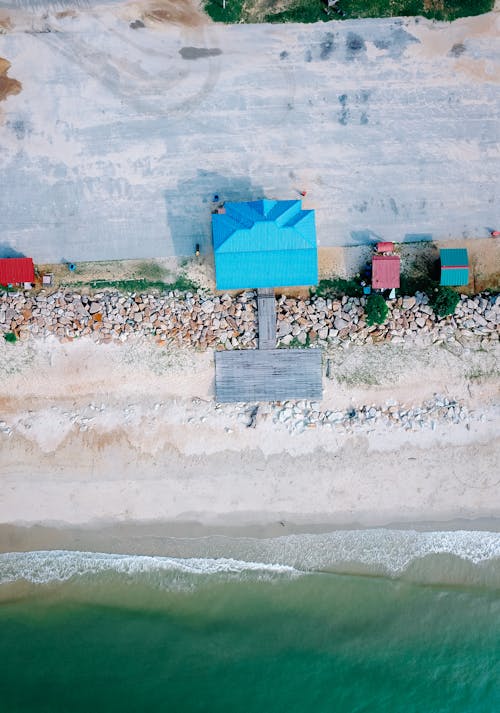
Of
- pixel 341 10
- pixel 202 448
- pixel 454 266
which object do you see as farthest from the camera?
pixel 202 448

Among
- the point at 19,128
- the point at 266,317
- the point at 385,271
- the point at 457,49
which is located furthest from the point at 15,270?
the point at 457,49

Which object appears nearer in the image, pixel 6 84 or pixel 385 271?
pixel 385 271

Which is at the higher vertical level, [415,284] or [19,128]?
[19,128]

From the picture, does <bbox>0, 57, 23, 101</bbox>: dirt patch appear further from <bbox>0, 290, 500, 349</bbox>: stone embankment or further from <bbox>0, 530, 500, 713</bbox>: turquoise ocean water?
<bbox>0, 530, 500, 713</bbox>: turquoise ocean water

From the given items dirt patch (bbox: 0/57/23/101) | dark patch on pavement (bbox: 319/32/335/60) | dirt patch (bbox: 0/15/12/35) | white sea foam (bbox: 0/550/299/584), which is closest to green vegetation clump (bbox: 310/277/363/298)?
dark patch on pavement (bbox: 319/32/335/60)

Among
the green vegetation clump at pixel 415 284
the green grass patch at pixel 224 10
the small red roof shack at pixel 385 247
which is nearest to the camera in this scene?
the small red roof shack at pixel 385 247

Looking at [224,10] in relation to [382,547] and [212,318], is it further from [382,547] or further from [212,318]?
[382,547]

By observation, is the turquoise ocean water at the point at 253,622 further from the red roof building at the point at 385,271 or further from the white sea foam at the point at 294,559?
the red roof building at the point at 385,271

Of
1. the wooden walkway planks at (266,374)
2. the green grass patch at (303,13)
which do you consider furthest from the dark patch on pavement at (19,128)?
the wooden walkway planks at (266,374)
